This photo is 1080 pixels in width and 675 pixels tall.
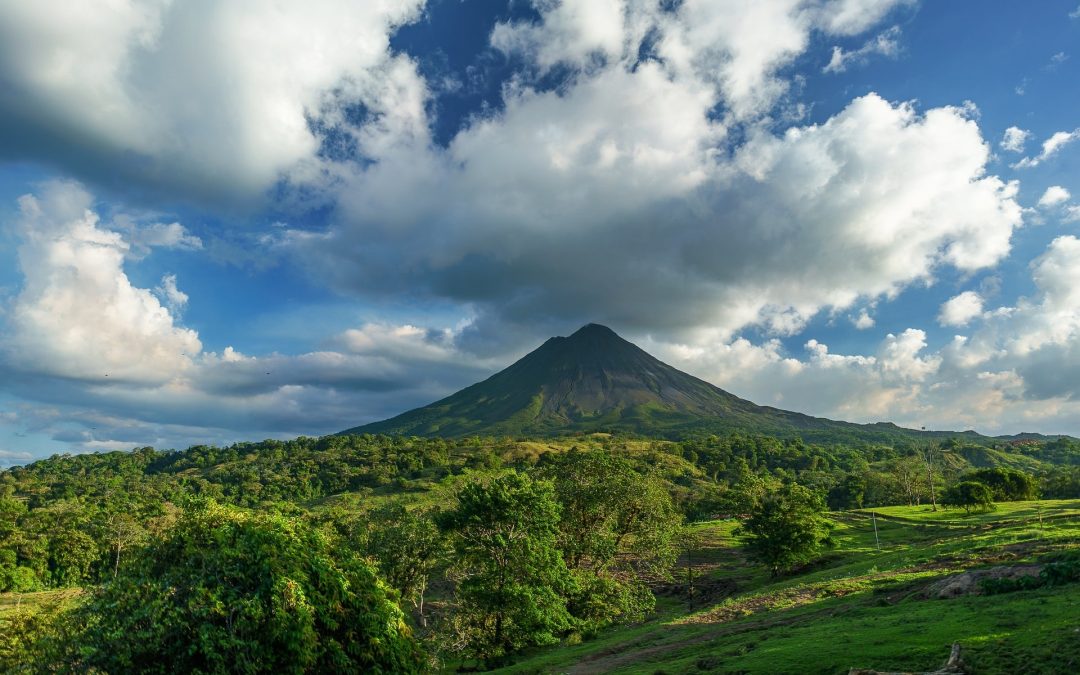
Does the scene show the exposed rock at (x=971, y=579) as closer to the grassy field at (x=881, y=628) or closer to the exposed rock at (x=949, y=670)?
the grassy field at (x=881, y=628)

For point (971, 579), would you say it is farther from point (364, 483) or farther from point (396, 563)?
point (364, 483)

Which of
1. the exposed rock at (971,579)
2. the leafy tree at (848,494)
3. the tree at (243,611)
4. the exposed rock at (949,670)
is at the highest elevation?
the tree at (243,611)

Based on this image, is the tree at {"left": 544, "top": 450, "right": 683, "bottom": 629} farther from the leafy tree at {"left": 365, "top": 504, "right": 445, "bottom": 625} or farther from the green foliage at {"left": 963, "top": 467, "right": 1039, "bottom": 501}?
the green foliage at {"left": 963, "top": 467, "right": 1039, "bottom": 501}

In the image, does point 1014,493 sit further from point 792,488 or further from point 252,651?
point 252,651

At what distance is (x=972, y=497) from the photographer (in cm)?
7538

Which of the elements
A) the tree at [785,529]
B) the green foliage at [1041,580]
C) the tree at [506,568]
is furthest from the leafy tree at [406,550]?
the green foliage at [1041,580]

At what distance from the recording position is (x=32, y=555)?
83188mm

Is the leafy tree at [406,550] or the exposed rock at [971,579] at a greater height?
the exposed rock at [971,579]

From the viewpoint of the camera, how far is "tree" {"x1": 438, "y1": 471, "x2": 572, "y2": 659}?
100 feet

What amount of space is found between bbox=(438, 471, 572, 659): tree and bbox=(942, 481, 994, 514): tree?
227ft

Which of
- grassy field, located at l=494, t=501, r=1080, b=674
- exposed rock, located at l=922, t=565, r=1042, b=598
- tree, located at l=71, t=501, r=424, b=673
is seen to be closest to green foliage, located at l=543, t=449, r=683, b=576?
grassy field, located at l=494, t=501, r=1080, b=674

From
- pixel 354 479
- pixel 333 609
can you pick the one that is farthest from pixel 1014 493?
pixel 354 479

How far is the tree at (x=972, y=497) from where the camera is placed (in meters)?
75.0

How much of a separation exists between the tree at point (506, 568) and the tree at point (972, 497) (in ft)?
227
